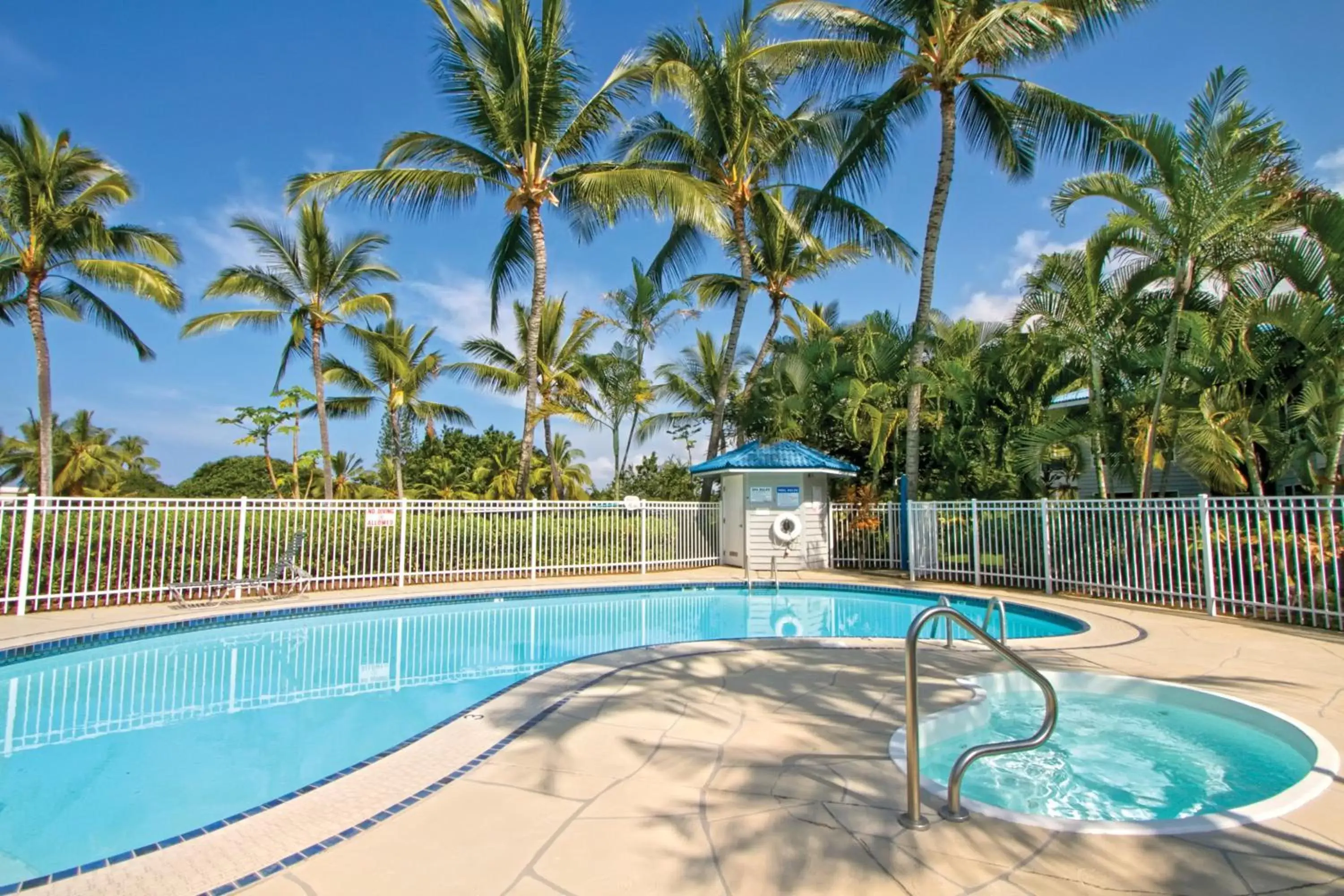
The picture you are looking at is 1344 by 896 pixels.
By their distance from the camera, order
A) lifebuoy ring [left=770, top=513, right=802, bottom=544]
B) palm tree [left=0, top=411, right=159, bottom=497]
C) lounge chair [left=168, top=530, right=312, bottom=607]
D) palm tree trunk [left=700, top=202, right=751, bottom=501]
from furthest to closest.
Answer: palm tree [left=0, top=411, right=159, bottom=497] < palm tree trunk [left=700, top=202, right=751, bottom=501] < lifebuoy ring [left=770, top=513, right=802, bottom=544] < lounge chair [left=168, top=530, right=312, bottom=607]

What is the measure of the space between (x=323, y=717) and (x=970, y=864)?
4795mm

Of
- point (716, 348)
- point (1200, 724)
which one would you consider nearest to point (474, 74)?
point (716, 348)

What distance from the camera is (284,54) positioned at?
33.9 ft

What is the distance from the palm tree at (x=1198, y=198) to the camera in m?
8.12

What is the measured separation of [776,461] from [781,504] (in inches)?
37.2

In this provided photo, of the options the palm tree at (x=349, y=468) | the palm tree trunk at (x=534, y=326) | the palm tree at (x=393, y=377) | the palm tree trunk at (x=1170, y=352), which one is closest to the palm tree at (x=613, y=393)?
the palm tree trunk at (x=534, y=326)

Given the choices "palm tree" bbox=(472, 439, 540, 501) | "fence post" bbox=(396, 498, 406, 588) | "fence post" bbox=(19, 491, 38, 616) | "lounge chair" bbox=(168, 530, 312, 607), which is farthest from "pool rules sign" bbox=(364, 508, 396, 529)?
"palm tree" bbox=(472, 439, 540, 501)

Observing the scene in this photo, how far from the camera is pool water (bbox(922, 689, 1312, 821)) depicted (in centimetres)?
346

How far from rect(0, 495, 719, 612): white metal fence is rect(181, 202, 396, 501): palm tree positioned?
251 inches

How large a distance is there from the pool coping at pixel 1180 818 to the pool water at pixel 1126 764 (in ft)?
0.41

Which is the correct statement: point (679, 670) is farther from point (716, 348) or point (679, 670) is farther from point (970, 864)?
point (716, 348)

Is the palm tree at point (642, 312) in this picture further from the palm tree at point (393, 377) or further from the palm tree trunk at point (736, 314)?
the palm tree at point (393, 377)

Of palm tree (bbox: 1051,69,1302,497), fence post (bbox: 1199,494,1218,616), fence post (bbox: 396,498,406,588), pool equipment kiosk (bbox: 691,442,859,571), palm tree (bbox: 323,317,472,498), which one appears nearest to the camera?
palm tree (bbox: 1051,69,1302,497)

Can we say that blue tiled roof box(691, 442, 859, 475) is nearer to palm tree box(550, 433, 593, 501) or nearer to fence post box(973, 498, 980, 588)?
fence post box(973, 498, 980, 588)
